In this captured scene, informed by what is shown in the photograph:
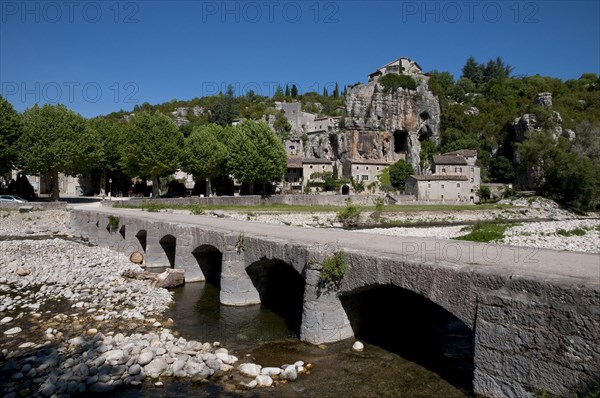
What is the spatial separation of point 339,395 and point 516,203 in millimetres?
70860

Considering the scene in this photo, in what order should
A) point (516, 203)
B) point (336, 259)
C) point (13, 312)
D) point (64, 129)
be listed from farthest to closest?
point (516, 203), point (64, 129), point (13, 312), point (336, 259)

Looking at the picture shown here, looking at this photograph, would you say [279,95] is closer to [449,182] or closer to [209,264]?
[449,182]

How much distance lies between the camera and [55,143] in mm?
45000

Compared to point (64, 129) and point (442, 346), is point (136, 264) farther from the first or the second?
point (64, 129)

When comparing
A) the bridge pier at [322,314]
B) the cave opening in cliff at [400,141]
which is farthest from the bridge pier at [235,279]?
the cave opening in cliff at [400,141]

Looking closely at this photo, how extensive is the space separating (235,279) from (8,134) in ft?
144

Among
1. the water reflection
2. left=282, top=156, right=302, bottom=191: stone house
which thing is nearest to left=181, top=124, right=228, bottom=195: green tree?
left=282, top=156, right=302, bottom=191: stone house

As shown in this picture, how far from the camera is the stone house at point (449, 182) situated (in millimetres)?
71812

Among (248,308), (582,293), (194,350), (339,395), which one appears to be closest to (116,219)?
(248,308)

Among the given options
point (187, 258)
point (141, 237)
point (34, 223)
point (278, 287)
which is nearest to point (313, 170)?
point (34, 223)

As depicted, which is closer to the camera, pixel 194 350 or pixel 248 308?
pixel 194 350

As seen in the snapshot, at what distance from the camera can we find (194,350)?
10.5 m

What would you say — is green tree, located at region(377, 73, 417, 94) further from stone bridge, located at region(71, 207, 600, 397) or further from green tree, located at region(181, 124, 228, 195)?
stone bridge, located at region(71, 207, 600, 397)

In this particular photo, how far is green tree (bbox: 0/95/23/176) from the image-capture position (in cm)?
4262
